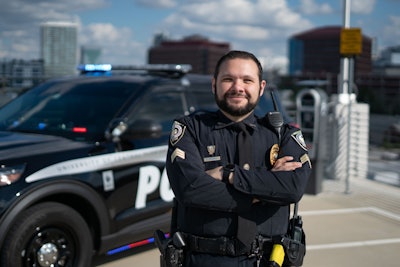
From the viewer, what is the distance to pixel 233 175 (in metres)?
2.07

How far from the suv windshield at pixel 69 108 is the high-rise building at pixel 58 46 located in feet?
11.7

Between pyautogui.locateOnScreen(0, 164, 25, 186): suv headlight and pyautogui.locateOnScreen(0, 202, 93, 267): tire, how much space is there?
9.3 inches

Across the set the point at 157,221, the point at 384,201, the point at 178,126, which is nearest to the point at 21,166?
the point at 157,221

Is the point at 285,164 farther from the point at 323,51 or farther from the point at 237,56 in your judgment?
the point at 323,51

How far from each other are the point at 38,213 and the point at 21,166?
344 millimetres

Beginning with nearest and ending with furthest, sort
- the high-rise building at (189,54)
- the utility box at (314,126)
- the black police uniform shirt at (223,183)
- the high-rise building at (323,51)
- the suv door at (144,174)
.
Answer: the black police uniform shirt at (223,183)
the suv door at (144,174)
the utility box at (314,126)
the high-rise building at (189,54)
the high-rise building at (323,51)

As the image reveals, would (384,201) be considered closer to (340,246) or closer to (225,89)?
(340,246)

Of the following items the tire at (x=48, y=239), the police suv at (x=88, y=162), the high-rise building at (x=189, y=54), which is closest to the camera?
the tire at (x=48, y=239)

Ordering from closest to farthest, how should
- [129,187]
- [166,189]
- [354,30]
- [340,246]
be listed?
[129,187] < [166,189] < [340,246] < [354,30]

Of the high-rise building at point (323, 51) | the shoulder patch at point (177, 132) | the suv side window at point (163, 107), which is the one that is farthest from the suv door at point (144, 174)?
the high-rise building at point (323, 51)

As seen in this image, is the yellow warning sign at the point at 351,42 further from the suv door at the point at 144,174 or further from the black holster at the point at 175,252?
the black holster at the point at 175,252

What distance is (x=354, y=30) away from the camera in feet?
28.7

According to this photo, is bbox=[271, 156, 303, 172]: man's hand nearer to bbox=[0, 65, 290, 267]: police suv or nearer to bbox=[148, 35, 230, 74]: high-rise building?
bbox=[0, 65, 290, 267]: police suv

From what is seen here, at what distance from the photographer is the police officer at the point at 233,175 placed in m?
2.08
